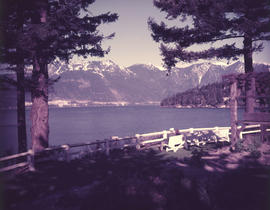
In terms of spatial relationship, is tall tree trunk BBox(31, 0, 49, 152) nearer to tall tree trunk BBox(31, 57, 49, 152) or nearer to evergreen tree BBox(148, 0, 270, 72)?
tall tree trunk BBox(31, 57, 49, 152)

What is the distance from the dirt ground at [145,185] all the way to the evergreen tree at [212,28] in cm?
701

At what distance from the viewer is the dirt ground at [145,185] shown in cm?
717

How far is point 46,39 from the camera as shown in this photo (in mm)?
12469

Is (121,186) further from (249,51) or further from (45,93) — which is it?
(249,51)

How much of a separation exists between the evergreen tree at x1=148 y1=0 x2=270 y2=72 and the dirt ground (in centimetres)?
701

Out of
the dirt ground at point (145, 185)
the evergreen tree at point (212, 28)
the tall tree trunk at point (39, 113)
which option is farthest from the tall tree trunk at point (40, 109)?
the evergreen tree at point (212, 28)

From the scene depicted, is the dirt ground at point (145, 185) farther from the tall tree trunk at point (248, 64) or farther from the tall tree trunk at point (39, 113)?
the tall tree trunk at point (248, 64)

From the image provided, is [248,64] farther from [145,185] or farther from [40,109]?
[40,109]

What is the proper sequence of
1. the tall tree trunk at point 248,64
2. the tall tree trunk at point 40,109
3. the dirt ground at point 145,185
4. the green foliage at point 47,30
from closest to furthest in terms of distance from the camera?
the dirt ground at point 145,185, the green foliage at point 47,30, the tall tree trunk at point 40,109, the tall tree trunk at point 248,64

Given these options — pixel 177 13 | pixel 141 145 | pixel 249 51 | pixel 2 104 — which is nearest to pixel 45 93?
pixel 2 104

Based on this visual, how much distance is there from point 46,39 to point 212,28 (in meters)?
9.31

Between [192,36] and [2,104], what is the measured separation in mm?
12034

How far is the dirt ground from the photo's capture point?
7168 millimetres

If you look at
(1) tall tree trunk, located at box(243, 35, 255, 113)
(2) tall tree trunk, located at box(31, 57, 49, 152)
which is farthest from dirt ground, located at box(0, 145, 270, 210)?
(1) tall tree trunk, located at box(243, 35, 255, 113)
